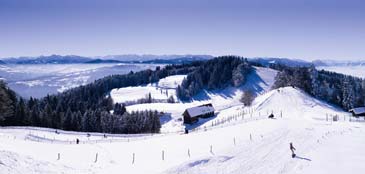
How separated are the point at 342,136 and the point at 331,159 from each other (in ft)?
55.6

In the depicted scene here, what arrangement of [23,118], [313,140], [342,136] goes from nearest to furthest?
1. [313,140]
2. [342,136]
3. [23,118]

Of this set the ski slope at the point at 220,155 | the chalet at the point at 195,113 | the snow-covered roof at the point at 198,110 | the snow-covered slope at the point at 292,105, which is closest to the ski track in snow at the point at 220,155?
the ski slope at the point at 220,155

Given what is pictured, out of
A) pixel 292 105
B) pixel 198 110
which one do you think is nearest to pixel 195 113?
pixel 198 110

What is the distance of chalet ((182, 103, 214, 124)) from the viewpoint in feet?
402

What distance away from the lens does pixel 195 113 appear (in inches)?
4875

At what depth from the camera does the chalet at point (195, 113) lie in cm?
12252

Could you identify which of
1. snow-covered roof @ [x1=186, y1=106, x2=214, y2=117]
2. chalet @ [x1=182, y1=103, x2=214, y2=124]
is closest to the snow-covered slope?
chalet @ [x1=182, y1=103, x2=214, y2=124]

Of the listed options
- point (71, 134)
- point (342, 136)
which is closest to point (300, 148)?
point (342, 136)

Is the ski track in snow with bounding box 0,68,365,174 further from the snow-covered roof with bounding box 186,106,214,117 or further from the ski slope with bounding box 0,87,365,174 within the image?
the snow-covered roof with bounding box 186,106,214,117

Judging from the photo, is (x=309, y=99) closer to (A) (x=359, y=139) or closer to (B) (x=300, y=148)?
(A) (x=359, y=139)

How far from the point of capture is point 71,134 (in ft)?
238

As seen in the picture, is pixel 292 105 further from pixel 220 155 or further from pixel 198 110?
pixel 220 155

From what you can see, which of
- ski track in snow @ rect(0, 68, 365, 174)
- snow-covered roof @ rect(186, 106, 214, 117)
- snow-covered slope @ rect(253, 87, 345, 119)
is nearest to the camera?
ski track in snow @ rect(0, 68, 365, 174)

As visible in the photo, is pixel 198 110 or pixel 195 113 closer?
pixel 195 113
